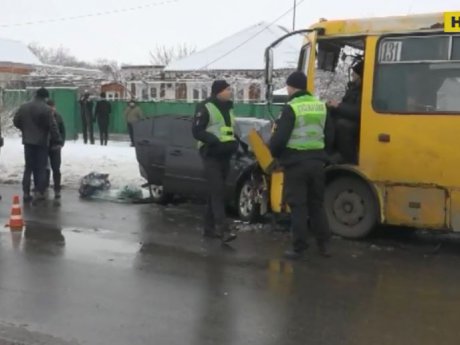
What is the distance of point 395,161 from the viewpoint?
26.6 ft

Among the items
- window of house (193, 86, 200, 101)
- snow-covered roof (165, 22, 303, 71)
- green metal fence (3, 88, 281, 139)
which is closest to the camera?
green metal fence (3, 88, 281, 139)

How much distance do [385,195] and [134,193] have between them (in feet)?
16.2

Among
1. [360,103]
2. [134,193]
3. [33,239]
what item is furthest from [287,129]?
[134,193]

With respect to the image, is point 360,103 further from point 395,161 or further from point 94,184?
point 94,184

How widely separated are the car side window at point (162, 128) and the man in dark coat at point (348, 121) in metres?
3.37

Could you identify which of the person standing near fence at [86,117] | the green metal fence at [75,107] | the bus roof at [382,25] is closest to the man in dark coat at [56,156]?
the bus roof at [382,25]

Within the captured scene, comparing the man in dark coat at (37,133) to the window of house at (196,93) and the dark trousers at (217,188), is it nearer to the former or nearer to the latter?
the dark trousers at (217,188)

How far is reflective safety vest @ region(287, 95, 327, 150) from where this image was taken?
7.24 metres

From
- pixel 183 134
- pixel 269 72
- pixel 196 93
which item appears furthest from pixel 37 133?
pixel 196 93

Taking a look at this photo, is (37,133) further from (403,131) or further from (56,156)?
(403,131)

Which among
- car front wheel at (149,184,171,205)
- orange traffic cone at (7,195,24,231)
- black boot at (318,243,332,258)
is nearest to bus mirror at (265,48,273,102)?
black boot at (318,243,332,258)

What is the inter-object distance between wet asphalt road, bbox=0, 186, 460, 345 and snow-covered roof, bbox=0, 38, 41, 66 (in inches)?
2083

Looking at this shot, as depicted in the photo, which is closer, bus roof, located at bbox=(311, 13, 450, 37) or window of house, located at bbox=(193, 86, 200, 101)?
bus roof, located at bbox=(311, 13, 450, 37)

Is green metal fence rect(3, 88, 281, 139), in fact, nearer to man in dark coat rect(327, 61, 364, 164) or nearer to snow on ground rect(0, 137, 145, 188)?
snow on ground rect(0, 137, 145, 188)
